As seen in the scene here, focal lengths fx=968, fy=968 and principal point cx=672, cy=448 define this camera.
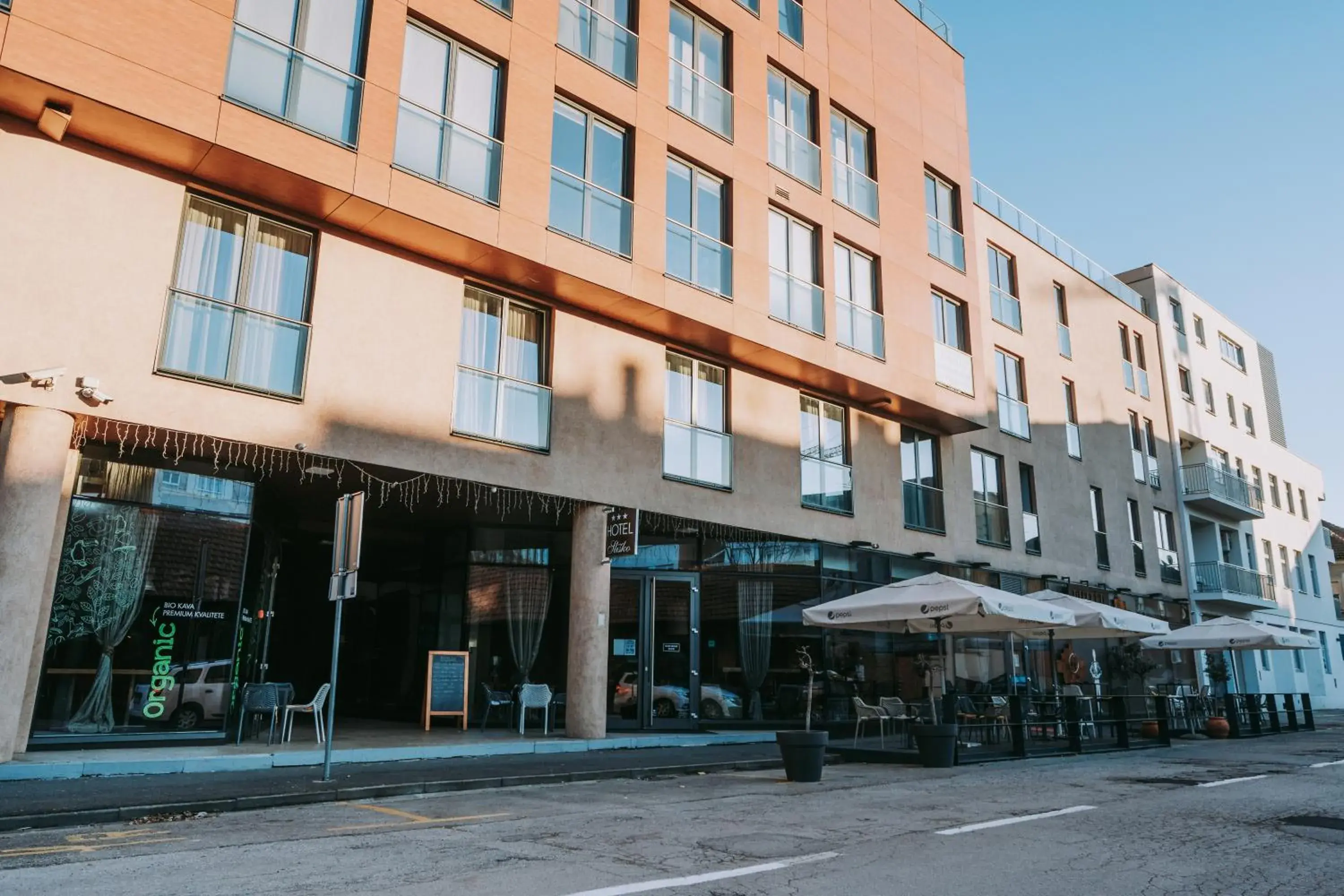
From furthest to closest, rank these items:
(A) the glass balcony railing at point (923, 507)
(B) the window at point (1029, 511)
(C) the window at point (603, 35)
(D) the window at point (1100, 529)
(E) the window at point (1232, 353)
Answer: (E) the window at point (1232, 353), (D) the window at point (1100, 529), (B) the window at point (1029, 511), (A) the glass balcony railing at point (923, 507), (C) the window at point (603, 35)

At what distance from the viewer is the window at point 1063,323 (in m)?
28.2

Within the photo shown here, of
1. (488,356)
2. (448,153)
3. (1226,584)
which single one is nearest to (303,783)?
(488,356)

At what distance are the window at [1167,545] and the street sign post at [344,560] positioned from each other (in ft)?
92.5

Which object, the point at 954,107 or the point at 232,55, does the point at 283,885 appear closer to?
the point at 232,55

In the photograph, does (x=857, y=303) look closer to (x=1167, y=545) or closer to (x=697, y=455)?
(x=697, y=455)

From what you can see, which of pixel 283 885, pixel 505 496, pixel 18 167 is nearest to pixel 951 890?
pixel 283 885

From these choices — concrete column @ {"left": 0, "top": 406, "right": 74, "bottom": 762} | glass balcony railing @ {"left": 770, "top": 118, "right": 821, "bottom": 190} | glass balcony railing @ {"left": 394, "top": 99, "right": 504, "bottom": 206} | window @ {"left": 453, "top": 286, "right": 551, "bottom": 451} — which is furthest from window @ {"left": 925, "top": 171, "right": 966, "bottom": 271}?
concrete column @ {"left": 0, "top": 406, "right": 74, "bottom": 762}

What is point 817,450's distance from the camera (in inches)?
757

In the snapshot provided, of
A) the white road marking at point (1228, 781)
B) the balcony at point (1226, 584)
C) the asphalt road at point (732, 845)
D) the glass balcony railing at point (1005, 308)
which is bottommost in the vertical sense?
the asphalt road at point (732, 845)

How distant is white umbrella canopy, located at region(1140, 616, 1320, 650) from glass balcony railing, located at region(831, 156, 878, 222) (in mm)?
11792

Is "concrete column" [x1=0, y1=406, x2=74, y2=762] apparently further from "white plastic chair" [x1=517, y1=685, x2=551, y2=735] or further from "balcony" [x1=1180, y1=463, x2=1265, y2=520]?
"balcony" [x1=1180, y1=463, x2=1265, y2=520]

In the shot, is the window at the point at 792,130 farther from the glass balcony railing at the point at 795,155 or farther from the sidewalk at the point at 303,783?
the sidewalk at the point at 303,783

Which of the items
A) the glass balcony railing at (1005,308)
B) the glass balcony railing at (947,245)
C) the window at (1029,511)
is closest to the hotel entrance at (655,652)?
the glass balcony railing at (947,245)

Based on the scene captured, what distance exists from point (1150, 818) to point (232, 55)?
1297cm
